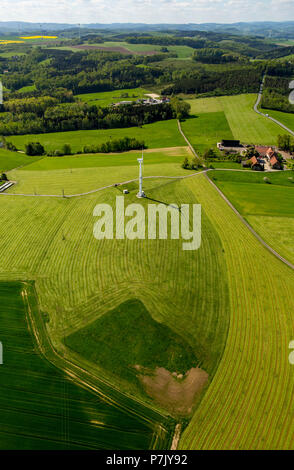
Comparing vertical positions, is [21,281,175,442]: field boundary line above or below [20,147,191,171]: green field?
below

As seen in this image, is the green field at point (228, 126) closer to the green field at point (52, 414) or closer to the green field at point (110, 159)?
the green field at point (110, 159)

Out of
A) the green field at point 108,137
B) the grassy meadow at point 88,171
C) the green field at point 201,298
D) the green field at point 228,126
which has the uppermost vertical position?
the green field at point 228,126

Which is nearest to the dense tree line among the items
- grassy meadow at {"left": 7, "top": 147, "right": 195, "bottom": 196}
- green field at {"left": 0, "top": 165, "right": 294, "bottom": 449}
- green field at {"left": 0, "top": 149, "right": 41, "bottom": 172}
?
grassy meadow at {"left": 7, "top": 147, "right": 195, "bottom": 196}

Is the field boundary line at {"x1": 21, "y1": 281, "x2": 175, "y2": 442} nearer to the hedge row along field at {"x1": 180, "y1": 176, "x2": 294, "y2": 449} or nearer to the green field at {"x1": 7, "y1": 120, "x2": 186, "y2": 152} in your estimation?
the hedge row along field at {"x1": 180, "y1": 176, "x2": 294, "y2": 449}

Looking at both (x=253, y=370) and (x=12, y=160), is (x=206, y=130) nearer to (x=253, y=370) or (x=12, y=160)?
(x=12, y=160)

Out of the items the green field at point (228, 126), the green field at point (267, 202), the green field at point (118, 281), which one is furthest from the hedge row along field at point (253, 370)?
the green field at point (228, 126)

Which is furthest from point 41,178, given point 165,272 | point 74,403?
point 74,403
